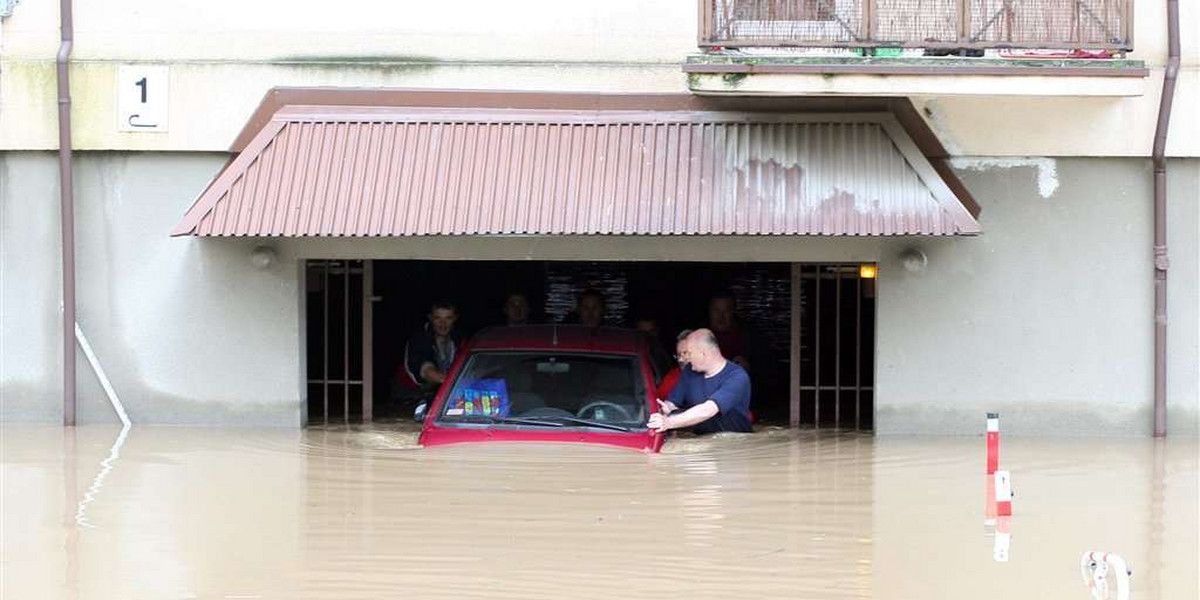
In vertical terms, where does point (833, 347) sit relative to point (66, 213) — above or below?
below

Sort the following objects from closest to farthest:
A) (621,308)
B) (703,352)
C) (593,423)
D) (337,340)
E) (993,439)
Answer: (993,439) < (593,423) < (703,352) < (337,340) < (621,308)

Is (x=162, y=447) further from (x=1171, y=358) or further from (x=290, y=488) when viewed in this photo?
(x=1171, y=358)

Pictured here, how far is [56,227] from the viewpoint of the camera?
42.6ft

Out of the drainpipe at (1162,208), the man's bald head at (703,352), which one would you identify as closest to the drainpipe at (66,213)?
the man's bald head at (703,352)

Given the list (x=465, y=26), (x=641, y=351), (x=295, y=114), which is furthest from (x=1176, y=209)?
(x=295, y=114)

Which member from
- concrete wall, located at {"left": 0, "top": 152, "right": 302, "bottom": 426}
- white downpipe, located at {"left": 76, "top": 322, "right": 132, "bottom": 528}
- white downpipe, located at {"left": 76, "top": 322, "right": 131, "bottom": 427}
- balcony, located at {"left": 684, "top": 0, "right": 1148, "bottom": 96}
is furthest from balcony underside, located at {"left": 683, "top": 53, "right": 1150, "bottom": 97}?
white downpipe, located at {"left": 76, "top": 322, "right": 131, "bottom": 427}

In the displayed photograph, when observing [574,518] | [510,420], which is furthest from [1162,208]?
[574,518]

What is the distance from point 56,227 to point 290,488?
12.0 ft

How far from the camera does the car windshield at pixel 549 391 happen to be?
35.9ft

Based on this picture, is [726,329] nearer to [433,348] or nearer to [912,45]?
[433,348]

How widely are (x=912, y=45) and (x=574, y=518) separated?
426cm

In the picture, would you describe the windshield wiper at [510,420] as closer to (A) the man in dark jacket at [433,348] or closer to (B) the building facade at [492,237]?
(B) the building facade at [492,237]

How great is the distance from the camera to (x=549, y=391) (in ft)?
36.8

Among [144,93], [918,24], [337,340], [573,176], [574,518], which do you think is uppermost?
[918,24]
